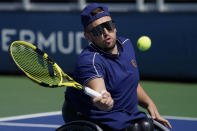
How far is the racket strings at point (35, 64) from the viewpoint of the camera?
4090 millimetres

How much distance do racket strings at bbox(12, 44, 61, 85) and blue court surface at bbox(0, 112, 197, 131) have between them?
8.45ft

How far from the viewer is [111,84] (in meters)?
3.87

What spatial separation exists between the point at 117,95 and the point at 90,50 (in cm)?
38

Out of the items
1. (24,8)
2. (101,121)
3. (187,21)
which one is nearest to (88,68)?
(101,121)

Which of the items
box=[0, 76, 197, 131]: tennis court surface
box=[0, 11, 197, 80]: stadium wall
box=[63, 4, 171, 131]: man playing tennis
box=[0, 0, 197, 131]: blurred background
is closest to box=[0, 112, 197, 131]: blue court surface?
box=[0, 76, 197, 131]: tennis court surface

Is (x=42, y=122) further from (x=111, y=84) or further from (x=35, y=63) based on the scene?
(x=111, y=84)

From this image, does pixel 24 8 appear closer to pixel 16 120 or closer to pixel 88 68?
pixel 16 120

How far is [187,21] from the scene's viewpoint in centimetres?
935

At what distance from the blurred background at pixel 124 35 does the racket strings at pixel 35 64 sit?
140 inches

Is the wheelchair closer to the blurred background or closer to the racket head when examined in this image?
the racket head

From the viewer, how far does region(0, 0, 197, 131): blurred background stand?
28.1 ft

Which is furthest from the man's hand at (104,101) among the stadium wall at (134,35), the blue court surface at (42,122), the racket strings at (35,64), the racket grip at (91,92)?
the stadium wall at (134,35)

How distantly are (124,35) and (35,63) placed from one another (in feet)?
18.5

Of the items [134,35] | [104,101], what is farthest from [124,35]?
[104,101]
